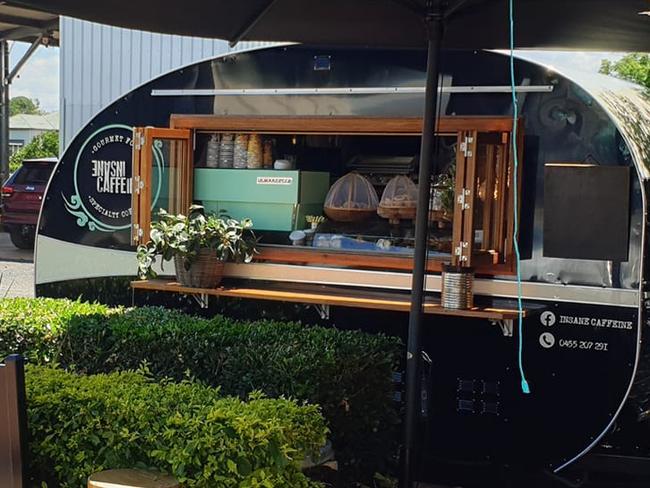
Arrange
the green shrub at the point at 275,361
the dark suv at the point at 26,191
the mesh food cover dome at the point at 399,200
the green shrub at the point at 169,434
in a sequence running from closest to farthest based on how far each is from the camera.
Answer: the green shrub at the point at 169,434 → the green shrub at the point at 275,361 → the mesh food cover dome at the point at 399,200 → the dark suv at the point at 26,191

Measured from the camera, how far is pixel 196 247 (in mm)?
5844

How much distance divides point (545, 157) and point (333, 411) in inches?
80.9

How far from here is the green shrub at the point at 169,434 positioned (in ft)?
10.4

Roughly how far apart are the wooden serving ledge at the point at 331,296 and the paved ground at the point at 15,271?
526cm

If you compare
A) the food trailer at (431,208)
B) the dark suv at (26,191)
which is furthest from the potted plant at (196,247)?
the dark suv at (26,191)

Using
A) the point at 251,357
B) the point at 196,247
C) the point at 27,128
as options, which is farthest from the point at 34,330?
the point at 27,128

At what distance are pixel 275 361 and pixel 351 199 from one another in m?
2.01

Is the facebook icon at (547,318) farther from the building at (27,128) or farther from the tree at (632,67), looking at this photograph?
the building at (27,128)

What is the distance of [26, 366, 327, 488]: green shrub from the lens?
317 cm

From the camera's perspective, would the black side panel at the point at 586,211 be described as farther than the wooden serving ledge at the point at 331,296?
No

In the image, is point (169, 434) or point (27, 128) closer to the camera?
point (169, 434)

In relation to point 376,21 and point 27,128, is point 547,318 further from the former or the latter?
point 27,128

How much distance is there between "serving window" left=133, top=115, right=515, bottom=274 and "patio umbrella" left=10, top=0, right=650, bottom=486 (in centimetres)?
60

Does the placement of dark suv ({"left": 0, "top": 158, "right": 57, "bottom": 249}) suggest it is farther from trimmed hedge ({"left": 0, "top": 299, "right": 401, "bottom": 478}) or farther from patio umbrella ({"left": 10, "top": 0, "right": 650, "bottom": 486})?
patio umbrella ({"left": 10, "top": 0, "right": 650, "bottom": 486})
